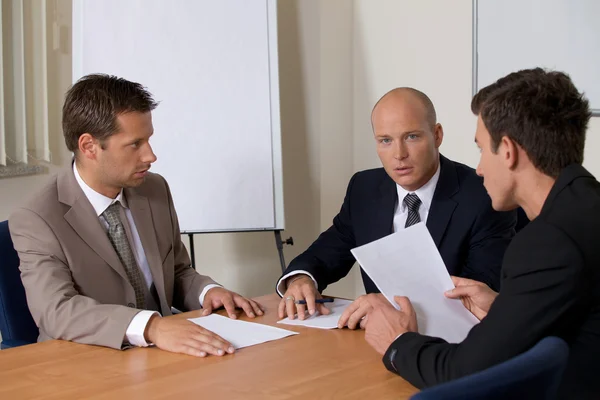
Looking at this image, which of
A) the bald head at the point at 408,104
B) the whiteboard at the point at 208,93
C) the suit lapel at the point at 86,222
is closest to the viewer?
the suit lapel at the point at 86,222

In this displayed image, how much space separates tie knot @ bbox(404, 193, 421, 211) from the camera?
2479mm

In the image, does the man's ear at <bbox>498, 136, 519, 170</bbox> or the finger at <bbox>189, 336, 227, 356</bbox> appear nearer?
the man's ear at <bbox>498, 136, 519, 170</bbox>

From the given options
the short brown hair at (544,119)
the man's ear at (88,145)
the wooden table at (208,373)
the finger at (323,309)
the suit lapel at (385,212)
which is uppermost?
the short brown hair at (544,119)

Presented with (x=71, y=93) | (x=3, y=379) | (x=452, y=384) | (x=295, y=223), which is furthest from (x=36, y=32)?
(x=452, y=384)

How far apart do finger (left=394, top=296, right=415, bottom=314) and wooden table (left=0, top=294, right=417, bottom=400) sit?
130mm

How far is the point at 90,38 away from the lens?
328 centimetres

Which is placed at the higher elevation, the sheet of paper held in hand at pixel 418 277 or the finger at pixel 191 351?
the sheet of paper held in hand at pixel 418 277

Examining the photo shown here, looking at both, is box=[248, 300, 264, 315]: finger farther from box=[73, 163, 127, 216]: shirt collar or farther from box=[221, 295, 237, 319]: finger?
box=[73, 163, 127, 216]: shirt collar

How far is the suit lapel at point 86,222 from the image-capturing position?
7.19ft

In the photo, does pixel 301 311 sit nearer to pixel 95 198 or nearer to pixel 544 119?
pixel 95 198

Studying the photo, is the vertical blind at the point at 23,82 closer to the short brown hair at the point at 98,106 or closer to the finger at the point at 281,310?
the short brown hair at the point at 98,106

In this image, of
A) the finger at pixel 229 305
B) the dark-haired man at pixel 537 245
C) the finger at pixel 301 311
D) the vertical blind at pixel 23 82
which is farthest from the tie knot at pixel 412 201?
the vertical blind at pixel 23 82

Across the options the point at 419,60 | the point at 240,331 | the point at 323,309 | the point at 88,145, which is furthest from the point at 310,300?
the point at 419,60

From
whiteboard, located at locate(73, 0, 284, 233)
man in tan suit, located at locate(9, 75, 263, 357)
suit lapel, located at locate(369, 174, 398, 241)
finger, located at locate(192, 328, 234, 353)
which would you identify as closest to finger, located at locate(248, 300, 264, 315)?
man in tan suit, located at locate(9, 75, 263, 357)
